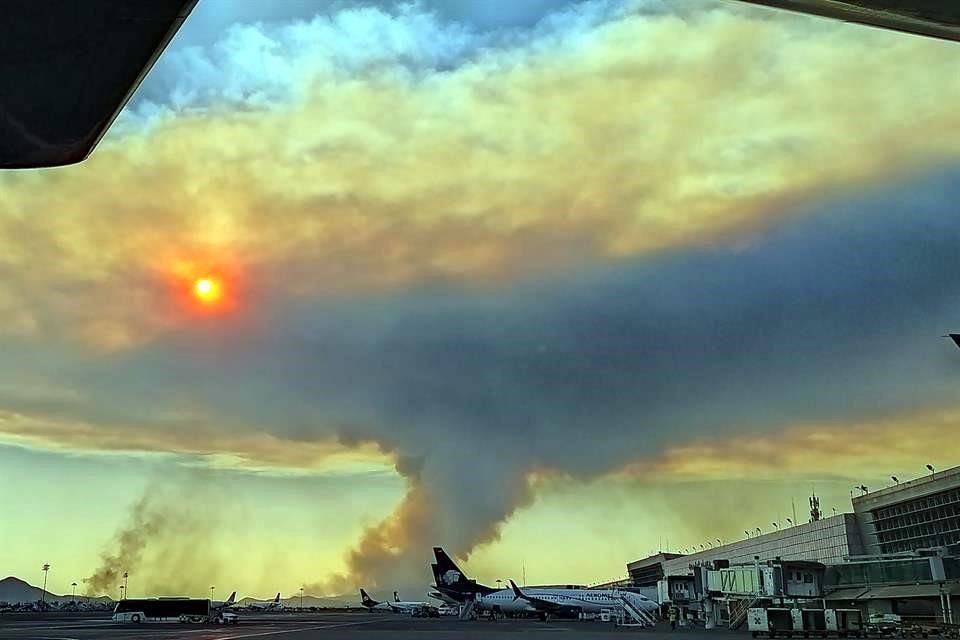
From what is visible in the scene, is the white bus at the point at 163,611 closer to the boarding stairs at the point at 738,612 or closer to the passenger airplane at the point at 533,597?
the passenger airplane at the point at 533,597

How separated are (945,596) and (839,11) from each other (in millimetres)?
42285

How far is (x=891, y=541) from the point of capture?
63.3 meters

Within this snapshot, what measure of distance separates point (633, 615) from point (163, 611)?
42631 mm

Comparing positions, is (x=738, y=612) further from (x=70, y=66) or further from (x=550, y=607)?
(x=70, y=66)

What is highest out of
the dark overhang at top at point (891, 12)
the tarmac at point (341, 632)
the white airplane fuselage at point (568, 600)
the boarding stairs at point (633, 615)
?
the dark overhang at top at point (891, 12)

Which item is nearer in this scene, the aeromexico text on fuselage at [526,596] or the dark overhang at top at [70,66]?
the dark overhang at top at [70,66]

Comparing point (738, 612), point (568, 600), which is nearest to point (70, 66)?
point (738, 612)

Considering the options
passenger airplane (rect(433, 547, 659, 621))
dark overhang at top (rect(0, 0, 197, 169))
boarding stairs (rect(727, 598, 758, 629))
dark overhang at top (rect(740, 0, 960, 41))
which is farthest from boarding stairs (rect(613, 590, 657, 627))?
dark overhang at top (rect(0, 0, 197, 169))

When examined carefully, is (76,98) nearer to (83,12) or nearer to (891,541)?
(83,12)

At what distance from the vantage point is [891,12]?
2.74 m

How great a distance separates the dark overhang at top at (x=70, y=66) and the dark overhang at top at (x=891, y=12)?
204cm

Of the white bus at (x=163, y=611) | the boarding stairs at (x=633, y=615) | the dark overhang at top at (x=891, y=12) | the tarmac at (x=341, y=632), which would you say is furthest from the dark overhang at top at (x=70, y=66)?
the white bus at (x=163, y=611)

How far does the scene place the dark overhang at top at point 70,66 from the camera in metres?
2.43

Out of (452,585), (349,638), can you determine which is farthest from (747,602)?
(452,585)
